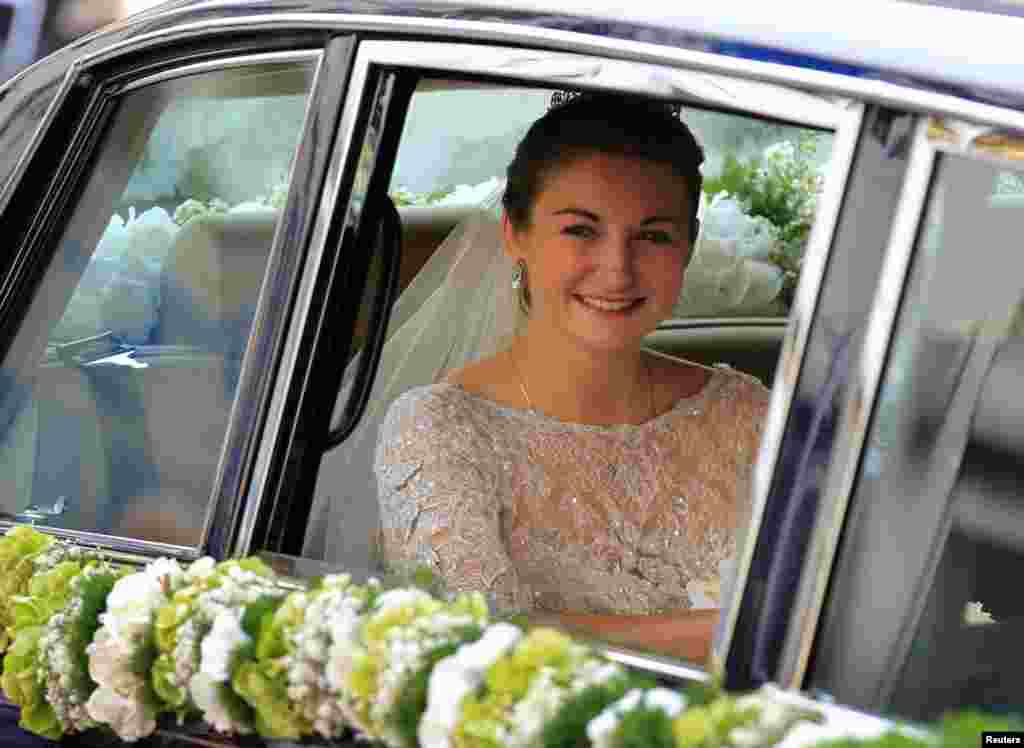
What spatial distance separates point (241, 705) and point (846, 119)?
1.00 meters

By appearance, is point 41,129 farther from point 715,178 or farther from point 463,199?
point 715,178

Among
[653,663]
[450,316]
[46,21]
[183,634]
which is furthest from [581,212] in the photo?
[46,21]

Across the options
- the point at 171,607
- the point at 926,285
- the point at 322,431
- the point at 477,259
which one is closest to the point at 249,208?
the point at 322,431

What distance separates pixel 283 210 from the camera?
2658 mm

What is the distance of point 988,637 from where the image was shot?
198cm

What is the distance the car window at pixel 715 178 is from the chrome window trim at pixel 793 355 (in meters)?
0.85

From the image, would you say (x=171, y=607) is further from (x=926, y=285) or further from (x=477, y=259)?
(x=477, y=259)

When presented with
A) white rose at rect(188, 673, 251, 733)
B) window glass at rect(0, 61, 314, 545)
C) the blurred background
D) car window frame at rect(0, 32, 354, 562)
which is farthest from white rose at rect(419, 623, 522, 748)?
the blurred background

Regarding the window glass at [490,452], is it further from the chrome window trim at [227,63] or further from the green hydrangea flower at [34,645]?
the green hydrangea flower at [34,645]

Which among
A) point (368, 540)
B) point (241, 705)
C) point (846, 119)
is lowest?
point (241, 705)

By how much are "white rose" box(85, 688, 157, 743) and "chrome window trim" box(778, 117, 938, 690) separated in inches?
35.0

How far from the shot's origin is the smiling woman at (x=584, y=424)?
314cm

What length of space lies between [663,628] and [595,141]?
97 cm

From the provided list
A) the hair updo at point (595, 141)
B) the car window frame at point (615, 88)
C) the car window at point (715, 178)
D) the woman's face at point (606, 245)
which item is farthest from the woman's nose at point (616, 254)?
the car window frame at point (615, 88)
